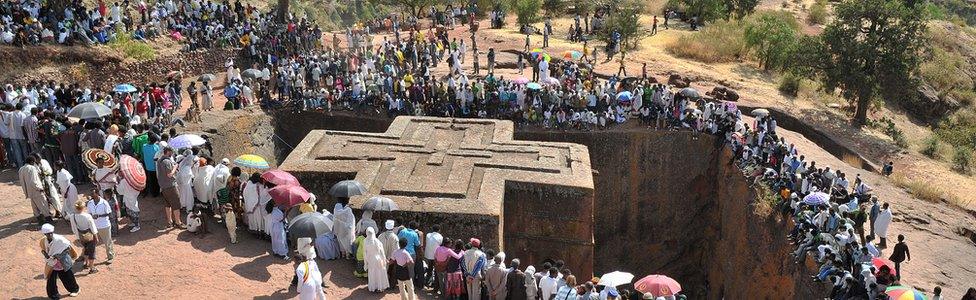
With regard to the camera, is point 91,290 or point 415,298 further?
point 415,298

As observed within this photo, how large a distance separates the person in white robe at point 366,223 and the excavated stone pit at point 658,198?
761 cm

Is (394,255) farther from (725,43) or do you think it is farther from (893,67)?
(725,43)

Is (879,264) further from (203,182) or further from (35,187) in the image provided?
(35,187)

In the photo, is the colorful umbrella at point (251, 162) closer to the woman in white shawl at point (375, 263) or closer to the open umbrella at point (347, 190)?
the open umbrella at point (347, 190)

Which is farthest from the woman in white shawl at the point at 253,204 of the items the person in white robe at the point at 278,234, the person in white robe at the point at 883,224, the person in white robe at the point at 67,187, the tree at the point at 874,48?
the tree at the point at 874,48

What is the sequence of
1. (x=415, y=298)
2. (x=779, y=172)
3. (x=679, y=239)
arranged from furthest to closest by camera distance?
1. (x=679, y=239)
2. (x=779, y=172)
3. (x=415, y=298)

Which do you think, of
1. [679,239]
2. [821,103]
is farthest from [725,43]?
[679,239]

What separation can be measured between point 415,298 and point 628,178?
9.32m

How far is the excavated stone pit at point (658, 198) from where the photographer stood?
18453mm

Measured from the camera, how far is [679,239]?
19.7 m

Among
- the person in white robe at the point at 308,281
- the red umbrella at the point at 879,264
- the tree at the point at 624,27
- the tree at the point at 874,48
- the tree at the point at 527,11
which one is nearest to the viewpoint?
the person in white robe at the point at 308,281

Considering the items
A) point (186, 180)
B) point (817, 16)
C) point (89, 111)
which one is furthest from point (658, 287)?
point (817, 16)

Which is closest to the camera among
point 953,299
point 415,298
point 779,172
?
point 415,298

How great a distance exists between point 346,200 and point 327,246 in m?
0.85
